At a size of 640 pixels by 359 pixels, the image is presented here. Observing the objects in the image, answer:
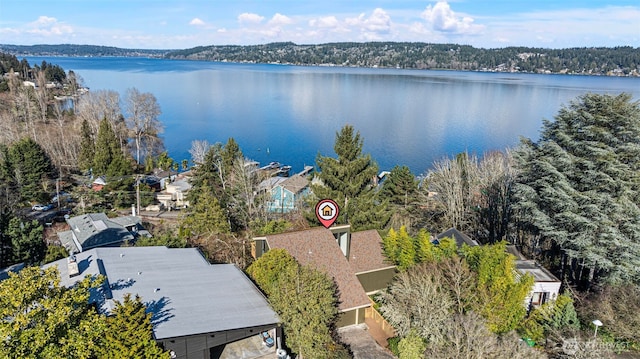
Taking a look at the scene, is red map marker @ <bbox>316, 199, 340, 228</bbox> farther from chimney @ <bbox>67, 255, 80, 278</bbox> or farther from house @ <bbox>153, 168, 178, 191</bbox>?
house @ <bbox>153, 168, 178, 191</bbox>

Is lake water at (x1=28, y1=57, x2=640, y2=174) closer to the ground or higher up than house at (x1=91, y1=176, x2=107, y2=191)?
higher up

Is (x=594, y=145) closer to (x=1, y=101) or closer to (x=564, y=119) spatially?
(x=564, y=119)

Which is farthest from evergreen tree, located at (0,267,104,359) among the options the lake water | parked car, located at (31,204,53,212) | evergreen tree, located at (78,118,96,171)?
the lake water

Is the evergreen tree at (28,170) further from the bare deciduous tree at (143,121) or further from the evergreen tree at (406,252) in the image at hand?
the evergreen tree at (406,252)

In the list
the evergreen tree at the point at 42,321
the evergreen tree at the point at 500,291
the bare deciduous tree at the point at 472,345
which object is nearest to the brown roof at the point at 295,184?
the evergreen tree at the point at 500,291

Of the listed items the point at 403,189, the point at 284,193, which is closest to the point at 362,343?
the point at 403,189

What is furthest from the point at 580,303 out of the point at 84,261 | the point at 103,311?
the point at 84,261

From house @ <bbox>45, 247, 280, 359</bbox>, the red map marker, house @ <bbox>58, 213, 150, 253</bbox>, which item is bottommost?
house @ <bbox>58, 213, 150, 253</bbox>

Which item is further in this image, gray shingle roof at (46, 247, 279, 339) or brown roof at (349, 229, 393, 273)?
brown roof at (349, 229, 393, 273)
